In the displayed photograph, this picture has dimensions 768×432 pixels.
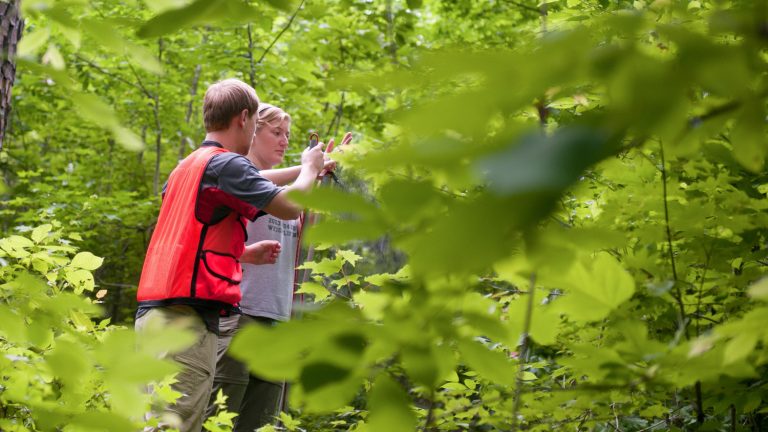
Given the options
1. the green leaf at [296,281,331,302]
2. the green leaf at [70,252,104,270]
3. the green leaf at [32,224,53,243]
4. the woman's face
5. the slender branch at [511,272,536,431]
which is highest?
the slender branch at [511,272,536,431]

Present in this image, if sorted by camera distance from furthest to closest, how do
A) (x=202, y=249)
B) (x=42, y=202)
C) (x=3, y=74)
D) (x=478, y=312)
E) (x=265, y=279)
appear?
(x=42, y=202) < (x=265, y=279) < (x=202, y=249) < (x=3, y=74) < (x=478, y=312)

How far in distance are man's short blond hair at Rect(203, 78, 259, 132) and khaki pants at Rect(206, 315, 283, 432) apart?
99 cm

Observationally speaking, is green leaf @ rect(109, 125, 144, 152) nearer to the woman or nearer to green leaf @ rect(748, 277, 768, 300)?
green leaf @ rect(748, 277, 768, 300)

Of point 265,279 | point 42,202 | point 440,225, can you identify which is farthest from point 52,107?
point 440,225

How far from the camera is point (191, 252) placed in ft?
8.48

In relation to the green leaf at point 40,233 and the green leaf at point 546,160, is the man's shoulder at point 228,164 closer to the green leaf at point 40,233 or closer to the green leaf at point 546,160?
the green leaf at point 40,233

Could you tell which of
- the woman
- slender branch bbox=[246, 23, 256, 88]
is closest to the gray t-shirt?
the woman

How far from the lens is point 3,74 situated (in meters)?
2.44

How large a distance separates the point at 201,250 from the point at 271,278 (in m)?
0.92

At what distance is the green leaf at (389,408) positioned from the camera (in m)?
0.81

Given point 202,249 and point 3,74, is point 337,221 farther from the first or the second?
point 3,74

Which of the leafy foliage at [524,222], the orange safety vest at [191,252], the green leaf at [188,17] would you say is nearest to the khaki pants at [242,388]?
the orange safety vest at [191,252]

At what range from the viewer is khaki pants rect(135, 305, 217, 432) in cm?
258

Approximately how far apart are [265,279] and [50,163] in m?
6.42
